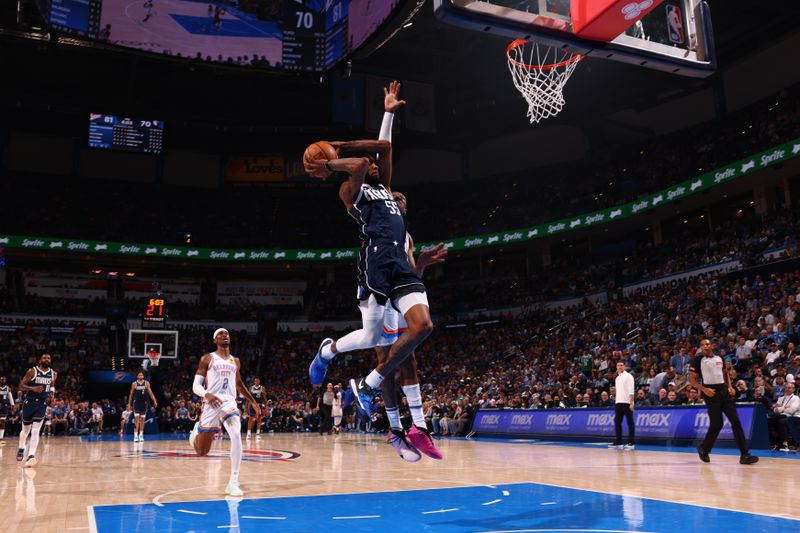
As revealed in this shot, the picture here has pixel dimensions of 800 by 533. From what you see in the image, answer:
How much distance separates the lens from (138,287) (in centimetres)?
3900

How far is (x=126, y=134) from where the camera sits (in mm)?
32500

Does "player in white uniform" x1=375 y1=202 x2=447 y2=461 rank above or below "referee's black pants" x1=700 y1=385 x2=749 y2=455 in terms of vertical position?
above

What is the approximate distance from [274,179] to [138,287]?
33.0 feet

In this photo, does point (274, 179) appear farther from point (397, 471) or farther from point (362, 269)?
point (362, 269)

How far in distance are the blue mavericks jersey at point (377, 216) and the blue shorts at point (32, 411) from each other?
8.86 m

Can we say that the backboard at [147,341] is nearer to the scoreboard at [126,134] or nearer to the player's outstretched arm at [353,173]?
the scoreboard at [126,134]

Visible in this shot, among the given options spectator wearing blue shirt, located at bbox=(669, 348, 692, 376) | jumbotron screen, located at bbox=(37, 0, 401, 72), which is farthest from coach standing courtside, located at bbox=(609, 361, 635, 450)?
jumbotron screen, located at bbox=(37, 0, 401, 72)

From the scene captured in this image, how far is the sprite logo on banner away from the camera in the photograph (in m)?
24.2

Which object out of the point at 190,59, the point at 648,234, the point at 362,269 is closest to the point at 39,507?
the point at 362,269

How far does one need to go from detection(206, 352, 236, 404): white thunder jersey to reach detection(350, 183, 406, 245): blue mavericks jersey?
3.52 m

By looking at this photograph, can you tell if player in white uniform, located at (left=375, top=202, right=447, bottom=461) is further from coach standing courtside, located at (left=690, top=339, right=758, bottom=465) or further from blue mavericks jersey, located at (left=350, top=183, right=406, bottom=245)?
coach standing courtside, located at (left=690, top=339, right=758, bottom=465)

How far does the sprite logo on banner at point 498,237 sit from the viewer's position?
79.5ft

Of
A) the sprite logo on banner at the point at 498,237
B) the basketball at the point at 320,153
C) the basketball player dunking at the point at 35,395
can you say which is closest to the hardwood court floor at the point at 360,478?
the basketball player dunking at the point at 35,395

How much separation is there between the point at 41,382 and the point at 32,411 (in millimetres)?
568
